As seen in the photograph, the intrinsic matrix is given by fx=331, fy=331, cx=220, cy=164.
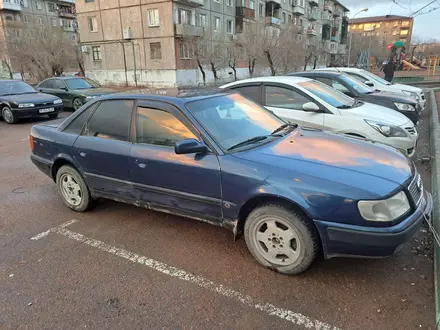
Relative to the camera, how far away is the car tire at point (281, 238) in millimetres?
2760

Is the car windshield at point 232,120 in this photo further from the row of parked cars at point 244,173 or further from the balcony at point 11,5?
the balcony at point 11,5

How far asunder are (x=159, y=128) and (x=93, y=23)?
117ft

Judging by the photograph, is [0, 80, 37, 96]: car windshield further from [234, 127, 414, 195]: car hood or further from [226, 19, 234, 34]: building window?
[226, 19, 234, 34]: building window

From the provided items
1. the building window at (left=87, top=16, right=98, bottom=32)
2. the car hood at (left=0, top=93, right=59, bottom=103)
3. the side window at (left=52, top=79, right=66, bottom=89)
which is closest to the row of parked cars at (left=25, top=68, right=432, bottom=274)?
the car hood at (left=0, top=93, right=59, bottom=103)

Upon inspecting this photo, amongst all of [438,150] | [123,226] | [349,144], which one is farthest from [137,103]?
[438,150]

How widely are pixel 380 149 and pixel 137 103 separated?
2629mm

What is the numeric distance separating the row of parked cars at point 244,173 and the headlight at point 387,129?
1.85m

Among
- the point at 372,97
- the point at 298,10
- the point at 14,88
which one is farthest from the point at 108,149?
the point at 298,10

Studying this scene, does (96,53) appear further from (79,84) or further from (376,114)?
(376,114)

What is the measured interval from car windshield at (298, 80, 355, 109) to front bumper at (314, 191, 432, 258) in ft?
11.2

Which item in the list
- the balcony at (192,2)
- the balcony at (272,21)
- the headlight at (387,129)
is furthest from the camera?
the balcony at (272,21)

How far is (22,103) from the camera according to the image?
11.1 metres

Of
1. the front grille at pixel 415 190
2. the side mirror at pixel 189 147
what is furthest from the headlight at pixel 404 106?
the side mirror at pixel 189 147

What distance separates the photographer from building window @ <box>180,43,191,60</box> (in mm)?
30678
